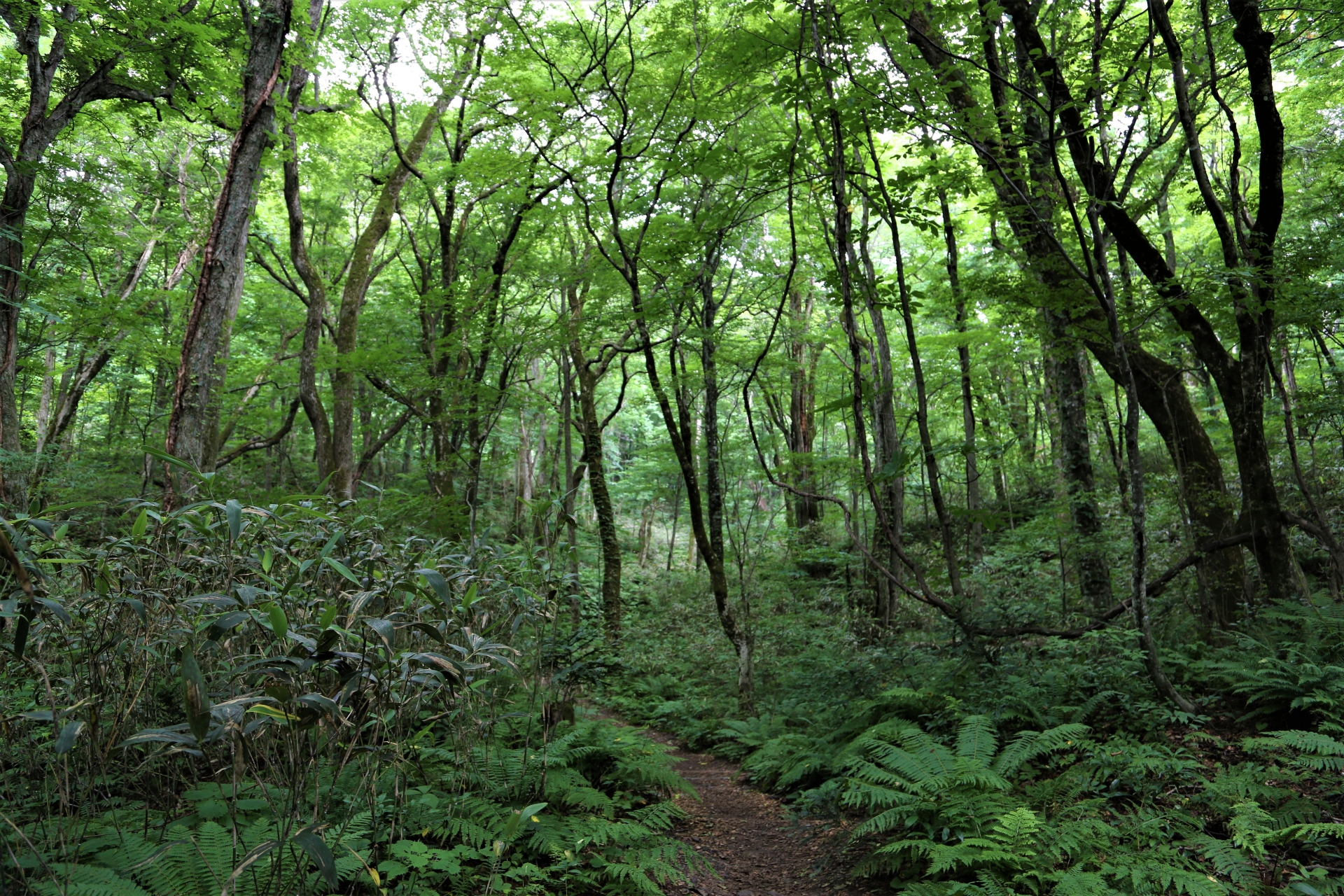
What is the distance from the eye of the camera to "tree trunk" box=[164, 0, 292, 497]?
4957 mm

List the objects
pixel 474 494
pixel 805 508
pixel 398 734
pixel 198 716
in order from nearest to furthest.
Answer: pixel 198 716 → pixel 398 734 → pixel 474 494 → pixel 805 508

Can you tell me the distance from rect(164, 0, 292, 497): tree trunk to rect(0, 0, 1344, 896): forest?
0.10 ft

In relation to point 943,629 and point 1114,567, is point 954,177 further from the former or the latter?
point 1114,567

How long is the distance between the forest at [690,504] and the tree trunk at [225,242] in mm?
30

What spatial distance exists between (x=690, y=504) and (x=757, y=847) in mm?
4010

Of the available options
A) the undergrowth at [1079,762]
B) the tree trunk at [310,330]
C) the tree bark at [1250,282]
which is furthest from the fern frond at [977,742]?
the tree trunk at [310,330]

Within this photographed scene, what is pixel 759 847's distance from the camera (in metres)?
4.31

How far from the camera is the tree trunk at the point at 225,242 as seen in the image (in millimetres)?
4957

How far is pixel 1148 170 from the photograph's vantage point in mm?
9812

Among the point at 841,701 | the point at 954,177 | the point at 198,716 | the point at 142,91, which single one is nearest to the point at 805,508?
the point at 841,701

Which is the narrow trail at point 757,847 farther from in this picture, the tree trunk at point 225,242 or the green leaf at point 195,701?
the tree trunk at point 225,242

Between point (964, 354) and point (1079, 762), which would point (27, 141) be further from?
point (964, 354)

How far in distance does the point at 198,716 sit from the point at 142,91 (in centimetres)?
810

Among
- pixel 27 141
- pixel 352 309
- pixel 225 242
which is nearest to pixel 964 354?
pixel 225 242
